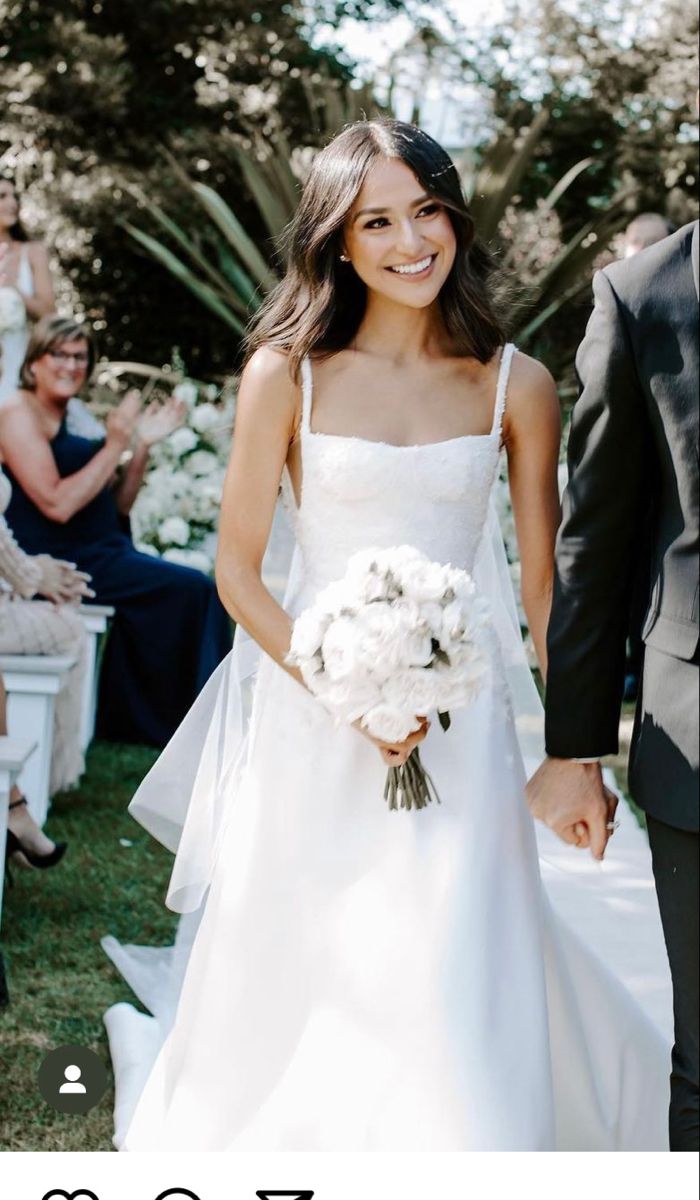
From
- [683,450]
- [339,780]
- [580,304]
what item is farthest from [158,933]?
[580,304]

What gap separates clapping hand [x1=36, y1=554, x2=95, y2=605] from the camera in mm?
5598

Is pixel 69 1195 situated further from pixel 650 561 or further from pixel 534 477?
pixel 534 477

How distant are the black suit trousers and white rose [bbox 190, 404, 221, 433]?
215 inches

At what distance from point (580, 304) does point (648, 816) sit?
11.8 meters

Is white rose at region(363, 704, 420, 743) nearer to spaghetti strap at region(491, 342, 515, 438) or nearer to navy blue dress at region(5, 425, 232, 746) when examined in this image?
spaghetti strap at region(491, 342, 515, 438)

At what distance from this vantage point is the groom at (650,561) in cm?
189

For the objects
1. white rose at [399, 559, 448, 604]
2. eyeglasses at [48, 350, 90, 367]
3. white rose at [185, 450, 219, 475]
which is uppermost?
white rose at [399, 559, 448, 604]

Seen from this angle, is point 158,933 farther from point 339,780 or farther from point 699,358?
point 699,358

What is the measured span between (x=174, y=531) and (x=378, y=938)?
4917mm

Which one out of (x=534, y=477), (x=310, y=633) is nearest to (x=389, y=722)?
(x=310, y=633)

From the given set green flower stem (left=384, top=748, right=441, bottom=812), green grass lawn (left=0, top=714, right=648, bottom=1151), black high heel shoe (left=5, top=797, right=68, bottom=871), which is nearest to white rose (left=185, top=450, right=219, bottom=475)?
green grass lawn (left=0, top=714, right=648, bottom=1151)

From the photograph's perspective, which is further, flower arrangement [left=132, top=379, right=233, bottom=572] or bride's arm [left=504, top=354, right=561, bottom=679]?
flower arrangement [left=132, top=379, right=233, bottom=572]

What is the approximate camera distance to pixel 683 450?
1875mm

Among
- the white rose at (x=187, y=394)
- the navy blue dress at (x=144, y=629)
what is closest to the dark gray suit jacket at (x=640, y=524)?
the navy blue dress at (x=144, y=629)
